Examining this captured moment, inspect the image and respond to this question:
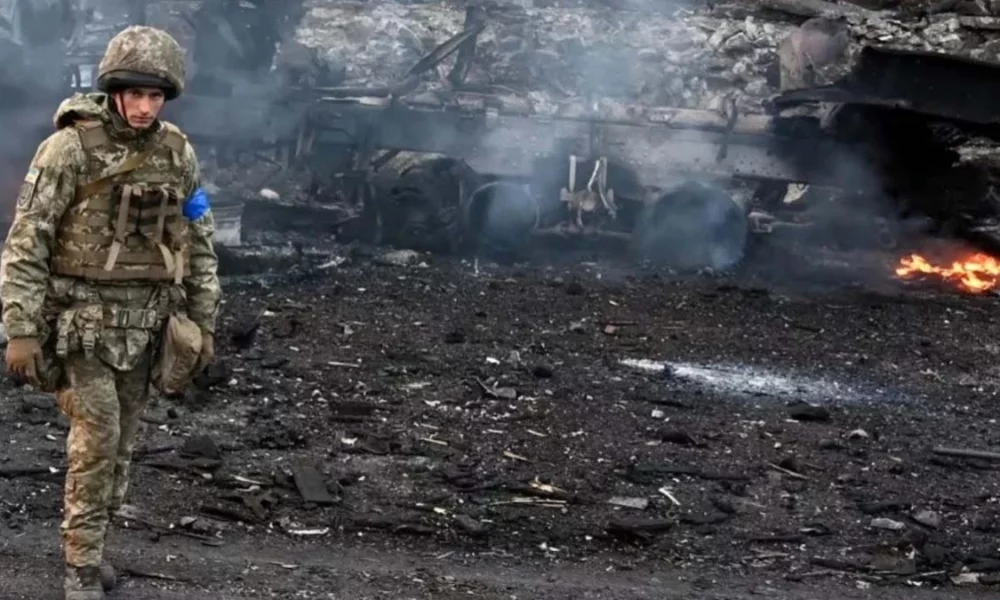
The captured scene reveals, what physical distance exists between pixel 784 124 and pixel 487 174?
11.2ft

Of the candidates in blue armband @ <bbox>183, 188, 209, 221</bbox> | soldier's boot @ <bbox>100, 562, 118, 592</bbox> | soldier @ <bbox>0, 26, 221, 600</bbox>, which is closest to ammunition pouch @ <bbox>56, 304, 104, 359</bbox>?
soldier @ <bbox>0, 26, 221, 600</bbox>

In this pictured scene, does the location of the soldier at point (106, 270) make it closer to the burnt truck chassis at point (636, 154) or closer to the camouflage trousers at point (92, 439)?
the camouflage trousers at point (92, 439)

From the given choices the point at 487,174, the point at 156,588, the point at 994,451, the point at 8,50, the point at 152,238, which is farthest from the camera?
the point at 8,50

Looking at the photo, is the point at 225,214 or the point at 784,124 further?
the point at 784,124

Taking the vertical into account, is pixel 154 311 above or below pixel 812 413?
above

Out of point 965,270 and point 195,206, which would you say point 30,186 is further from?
point 965,270

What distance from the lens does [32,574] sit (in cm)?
585

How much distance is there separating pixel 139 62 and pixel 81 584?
6.84 ft

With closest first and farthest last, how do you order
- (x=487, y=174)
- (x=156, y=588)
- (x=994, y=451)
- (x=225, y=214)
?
(x=156, y=588), (x=994, y=451), (x=225, y=214), (x=487, y=174)

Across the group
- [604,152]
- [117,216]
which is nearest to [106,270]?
[117,216]

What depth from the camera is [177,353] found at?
5.46 metres

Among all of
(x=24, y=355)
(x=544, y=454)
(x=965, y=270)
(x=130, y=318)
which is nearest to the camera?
(x=24, y=355)

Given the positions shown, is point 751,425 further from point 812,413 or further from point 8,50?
point 8,50

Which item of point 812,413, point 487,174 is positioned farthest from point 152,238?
point 487,174
